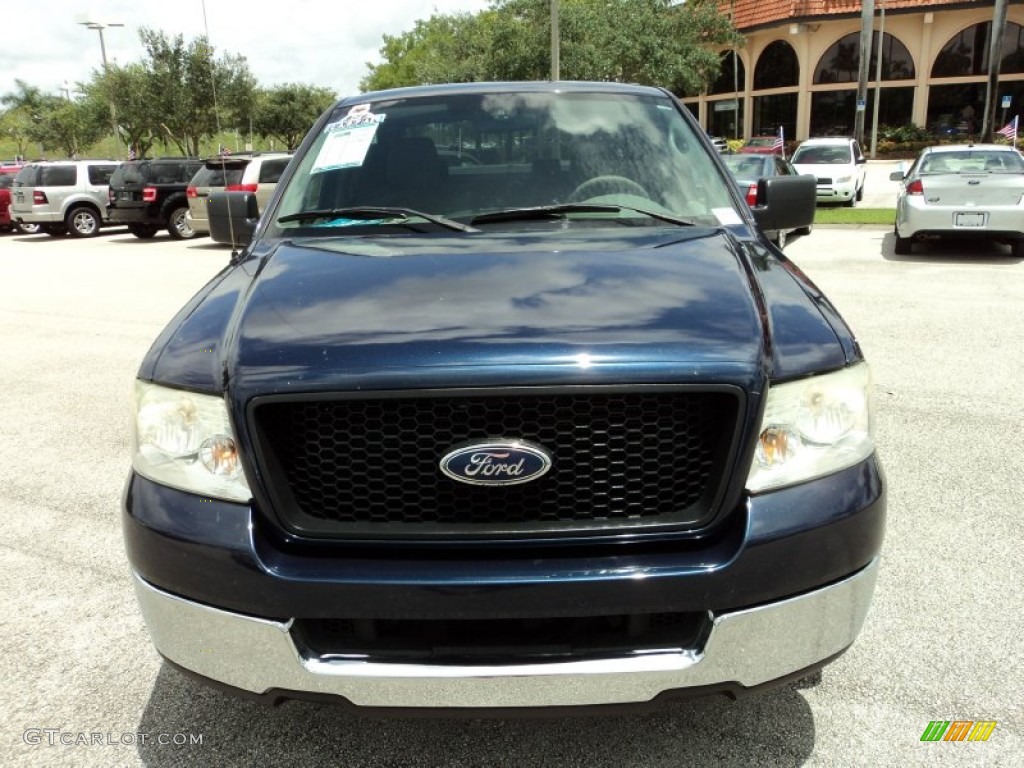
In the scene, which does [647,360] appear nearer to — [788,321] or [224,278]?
[788,321]

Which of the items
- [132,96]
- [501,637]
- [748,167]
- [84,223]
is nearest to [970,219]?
[748,167]

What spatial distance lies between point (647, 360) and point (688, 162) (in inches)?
67.9

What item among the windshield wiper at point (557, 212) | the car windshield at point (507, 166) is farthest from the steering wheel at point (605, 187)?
the windshield wiper at point (557, 212)

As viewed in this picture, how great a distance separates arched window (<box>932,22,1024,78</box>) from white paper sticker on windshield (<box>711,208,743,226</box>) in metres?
50.8

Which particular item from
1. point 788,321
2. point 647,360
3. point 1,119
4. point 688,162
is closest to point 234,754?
point 647,360

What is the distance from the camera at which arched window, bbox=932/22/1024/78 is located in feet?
149

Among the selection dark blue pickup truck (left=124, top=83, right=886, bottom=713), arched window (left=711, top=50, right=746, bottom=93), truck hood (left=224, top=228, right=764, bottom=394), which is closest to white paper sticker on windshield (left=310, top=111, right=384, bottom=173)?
truck hood (left=224, top=228, right=764, bottom=394)

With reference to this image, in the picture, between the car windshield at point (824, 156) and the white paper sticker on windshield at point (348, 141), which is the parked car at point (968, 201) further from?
the white paper sticker on windshield at point (348, 141)

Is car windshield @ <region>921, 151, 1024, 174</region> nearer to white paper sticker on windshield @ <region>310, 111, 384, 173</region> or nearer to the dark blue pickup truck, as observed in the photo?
white paper sticker on windshield @ <region>310, 111, 384, 173</region>

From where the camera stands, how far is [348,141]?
3.54 m

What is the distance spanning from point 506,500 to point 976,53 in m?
53.6

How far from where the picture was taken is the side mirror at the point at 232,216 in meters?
3.64

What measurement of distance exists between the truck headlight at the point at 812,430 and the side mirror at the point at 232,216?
93.8 inches

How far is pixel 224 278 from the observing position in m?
2.78
